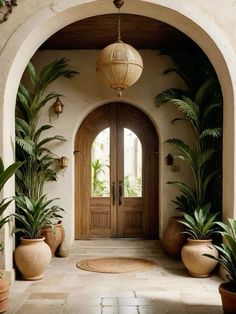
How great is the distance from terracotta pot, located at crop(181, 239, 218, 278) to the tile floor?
10 cm

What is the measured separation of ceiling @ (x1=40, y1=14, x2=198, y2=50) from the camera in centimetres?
552

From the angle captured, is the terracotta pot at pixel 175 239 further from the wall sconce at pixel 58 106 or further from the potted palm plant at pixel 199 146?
the wall sconce at pixel 58 106

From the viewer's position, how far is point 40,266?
4.95 meters

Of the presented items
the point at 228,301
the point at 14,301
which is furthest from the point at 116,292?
the point at 228,301

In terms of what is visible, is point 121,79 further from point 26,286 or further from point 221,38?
point 26,286

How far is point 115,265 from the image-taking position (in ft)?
18.5

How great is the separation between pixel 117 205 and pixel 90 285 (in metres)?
2.25

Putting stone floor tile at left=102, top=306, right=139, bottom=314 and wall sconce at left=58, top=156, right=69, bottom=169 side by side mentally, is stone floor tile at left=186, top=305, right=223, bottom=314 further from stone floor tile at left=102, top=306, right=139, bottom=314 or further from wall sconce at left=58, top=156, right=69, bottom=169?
wall sconce at left=58, top=156, right=69, bottom=169

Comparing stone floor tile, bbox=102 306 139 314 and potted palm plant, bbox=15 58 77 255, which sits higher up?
potted palm plant, bbox=15 58 77 255

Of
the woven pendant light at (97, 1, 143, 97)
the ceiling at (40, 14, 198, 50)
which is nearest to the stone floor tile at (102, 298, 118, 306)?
the woven pendant light at (97, 1, 143, 97)

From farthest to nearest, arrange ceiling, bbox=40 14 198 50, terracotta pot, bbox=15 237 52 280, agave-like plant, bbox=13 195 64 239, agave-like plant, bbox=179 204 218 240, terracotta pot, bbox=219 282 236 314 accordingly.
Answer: ceiling, bbox=40 14 198 50, agave-like plant, bbox=179 204 218 240, agave-like plant, bbox=13 195 64 239, terracotta pot, bbox=15 237 52 280, terracotta pot, bbox=219 282 236 314

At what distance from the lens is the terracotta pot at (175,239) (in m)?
5.93

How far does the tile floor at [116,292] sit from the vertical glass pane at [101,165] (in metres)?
1.43

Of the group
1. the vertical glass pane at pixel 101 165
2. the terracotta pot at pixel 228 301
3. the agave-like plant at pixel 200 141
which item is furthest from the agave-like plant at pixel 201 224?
the vertical glass pane at pixel 101 165
